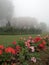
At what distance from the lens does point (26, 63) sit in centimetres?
501

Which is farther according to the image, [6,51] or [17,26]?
[17,26]

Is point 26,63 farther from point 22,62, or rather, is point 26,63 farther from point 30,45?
point 30,45

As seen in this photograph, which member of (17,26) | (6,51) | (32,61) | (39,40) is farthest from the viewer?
(17,26)

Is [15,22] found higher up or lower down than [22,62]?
higher up

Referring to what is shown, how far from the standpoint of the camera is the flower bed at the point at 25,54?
4859 millimetres

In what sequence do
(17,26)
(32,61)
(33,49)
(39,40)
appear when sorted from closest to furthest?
(32,61)
(33,49)
(39,40)
(17,26)

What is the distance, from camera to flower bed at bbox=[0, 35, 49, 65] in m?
4.86

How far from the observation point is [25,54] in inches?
209

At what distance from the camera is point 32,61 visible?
5.29 m

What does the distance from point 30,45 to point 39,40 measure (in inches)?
15.7

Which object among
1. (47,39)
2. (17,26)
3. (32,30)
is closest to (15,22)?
(17,26)

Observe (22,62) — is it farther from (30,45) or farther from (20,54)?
(30,45)

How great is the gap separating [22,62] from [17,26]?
118ft

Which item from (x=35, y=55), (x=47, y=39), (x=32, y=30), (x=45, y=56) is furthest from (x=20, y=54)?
(x=32, y=30)
